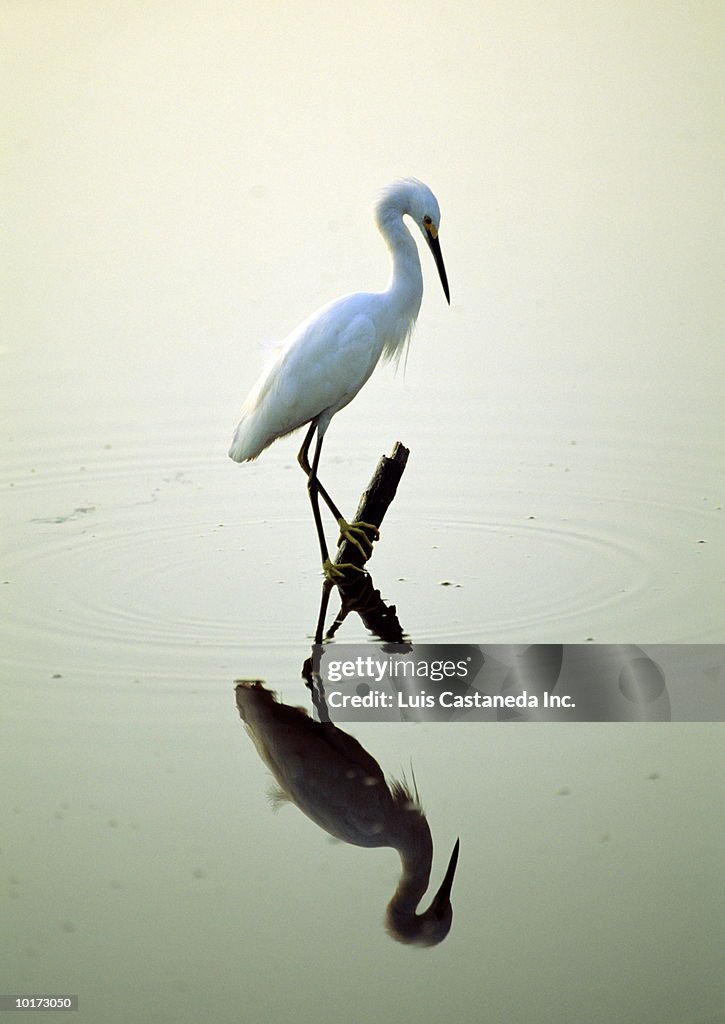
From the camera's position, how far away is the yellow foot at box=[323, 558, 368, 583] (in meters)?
3.18

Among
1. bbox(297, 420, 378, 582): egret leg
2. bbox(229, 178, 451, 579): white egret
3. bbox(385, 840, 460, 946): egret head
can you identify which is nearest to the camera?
bbox(385, 840, 460, 946): egret head

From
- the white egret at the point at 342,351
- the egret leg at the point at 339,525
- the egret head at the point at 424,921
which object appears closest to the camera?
→ the egret head at the point at 424,921

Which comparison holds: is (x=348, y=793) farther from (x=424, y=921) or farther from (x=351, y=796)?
(x=424, y=921)

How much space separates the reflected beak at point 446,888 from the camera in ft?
6.34

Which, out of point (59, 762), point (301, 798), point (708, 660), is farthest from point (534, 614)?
point (59, 762)

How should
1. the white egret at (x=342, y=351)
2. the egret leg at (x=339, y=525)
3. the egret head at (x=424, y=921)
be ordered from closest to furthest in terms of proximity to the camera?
the egret head at (x=424, y=921) < the white egret at (x=342, y=351) < the egret leg at (x=339, y=525)

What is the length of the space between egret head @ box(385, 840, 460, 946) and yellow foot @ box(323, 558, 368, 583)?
1.30m

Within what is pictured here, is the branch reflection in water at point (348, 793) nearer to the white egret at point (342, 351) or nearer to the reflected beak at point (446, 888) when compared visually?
the reflected beak at point (446, 888)

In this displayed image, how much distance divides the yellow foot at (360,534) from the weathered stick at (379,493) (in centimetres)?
2

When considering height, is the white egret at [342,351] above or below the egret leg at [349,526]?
above

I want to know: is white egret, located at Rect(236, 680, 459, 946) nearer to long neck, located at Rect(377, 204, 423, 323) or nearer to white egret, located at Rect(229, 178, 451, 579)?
white egret, located at Rect(229, 178, 451, 579)

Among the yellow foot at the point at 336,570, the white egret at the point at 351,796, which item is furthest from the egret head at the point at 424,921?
the yellow foot at the point at 336,570

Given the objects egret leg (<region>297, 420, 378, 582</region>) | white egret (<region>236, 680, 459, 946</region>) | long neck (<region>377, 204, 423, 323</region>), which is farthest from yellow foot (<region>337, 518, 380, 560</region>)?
white egret (<region>236, 680, 459, 946</region>)

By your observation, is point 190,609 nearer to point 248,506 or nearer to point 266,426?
point 266,426
